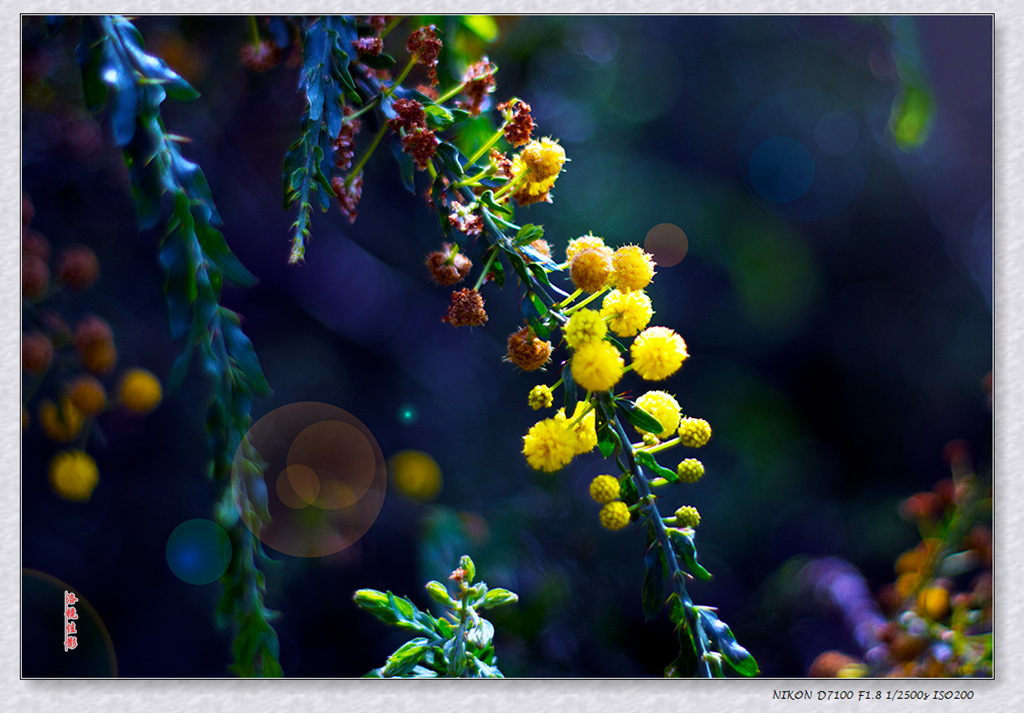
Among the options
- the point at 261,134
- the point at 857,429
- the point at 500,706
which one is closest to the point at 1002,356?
the point at 857,429

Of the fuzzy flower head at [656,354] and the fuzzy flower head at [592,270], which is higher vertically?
the fuzzy flower head at [592,270]

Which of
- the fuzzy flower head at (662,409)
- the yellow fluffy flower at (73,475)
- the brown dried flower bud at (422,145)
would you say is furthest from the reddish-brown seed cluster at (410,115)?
the yellow fluffy flower at (73,475)

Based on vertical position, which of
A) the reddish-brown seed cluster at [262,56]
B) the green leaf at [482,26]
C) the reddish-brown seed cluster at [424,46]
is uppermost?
the green leaf at [482,26]

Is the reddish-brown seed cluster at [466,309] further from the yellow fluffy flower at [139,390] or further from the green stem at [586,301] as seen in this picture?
the yellow fluffy flower at [139,390]

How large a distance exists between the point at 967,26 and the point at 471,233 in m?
1.00

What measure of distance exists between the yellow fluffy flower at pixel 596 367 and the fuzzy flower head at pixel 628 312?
0.04 meters

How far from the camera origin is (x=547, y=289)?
73 centimetres

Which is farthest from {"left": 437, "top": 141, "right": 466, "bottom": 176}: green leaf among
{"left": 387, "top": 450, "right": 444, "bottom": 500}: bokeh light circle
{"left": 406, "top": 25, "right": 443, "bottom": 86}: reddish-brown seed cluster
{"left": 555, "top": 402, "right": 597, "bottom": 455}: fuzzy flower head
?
{"left": 387, "top": 450, "right": 444, "bottom": 500}: bokeh light circle

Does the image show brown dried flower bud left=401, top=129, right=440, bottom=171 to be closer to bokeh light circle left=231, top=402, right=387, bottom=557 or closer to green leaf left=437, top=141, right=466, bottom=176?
green leaf left=437, top=141, right=466, bottom=176

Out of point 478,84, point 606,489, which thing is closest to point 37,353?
point 478,84

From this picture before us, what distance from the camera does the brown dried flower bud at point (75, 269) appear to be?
102cm

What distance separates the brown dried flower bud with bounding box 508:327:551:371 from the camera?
2.21 feet

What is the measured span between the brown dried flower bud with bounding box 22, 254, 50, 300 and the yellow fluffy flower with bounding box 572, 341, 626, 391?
3.19ft

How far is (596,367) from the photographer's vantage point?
646 mm
